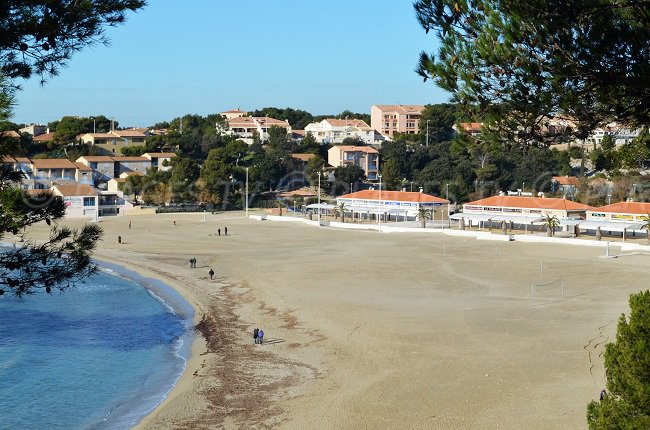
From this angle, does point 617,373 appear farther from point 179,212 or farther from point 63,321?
point 179,212

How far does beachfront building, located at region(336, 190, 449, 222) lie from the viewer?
53688 mm

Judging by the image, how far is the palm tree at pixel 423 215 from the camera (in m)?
49.8

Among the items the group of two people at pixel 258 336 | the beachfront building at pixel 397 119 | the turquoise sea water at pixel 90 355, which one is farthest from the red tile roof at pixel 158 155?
the group of two people at pixel 258 336

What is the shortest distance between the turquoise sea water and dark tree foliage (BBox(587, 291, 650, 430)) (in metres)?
9.52

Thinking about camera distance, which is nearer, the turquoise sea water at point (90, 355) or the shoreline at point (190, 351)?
the shoreline at point (190, 351)

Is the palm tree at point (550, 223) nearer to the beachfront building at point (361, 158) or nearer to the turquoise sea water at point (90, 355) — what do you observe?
the turquoise sea water at point (90, 355)

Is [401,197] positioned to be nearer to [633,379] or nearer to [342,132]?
[633,379]

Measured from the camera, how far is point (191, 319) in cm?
2516

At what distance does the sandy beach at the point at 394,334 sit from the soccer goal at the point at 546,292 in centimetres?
14

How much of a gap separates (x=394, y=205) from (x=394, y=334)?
34.2 metres

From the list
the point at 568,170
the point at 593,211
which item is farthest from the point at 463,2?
the point at 568,170

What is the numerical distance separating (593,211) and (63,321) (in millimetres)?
31149

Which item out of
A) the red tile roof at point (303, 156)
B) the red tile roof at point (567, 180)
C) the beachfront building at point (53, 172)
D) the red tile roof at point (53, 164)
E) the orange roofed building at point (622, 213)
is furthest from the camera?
the red tile roof at point (303, 156)

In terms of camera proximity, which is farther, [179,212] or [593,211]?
[179,212]
